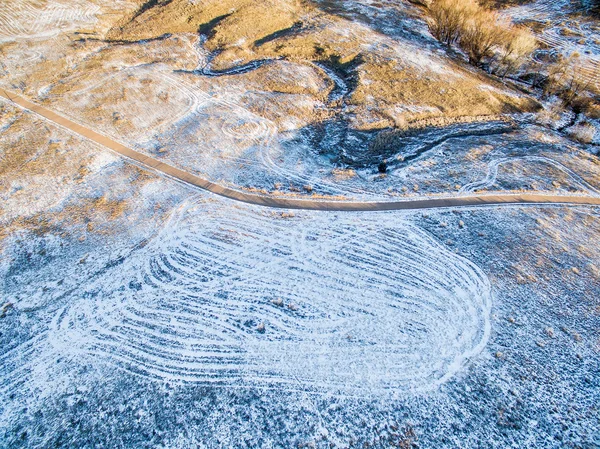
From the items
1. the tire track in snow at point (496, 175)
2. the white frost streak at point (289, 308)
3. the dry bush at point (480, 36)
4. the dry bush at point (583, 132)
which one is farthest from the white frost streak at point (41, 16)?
the dry bush at point (583, 132)

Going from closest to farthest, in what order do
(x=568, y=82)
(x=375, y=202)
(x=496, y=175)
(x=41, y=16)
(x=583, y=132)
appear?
(x=375, y=202) → (x=496, y=175) → (x=583, y=132) → (x=568, y=82) → (x=41, y=16)

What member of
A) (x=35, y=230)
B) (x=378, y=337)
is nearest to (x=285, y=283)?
(x=378, y=337)

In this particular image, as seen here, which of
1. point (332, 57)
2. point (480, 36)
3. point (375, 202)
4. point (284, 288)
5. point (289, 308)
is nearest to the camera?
point (289, 308)

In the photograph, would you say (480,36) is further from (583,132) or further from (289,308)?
(289,308)

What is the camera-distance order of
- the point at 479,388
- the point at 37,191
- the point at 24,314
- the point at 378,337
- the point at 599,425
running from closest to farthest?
the point at 599,425 < the point at 479,388 < the point at 378,337 < the point at 24,314 < the point at 37,191

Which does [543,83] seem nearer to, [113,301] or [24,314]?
[113,301]

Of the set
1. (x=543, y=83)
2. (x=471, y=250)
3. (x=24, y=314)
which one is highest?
(x=543, y=83)

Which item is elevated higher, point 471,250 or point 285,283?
point 471,250

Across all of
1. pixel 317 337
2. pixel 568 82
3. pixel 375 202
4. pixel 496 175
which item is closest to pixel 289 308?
pixel 317 337

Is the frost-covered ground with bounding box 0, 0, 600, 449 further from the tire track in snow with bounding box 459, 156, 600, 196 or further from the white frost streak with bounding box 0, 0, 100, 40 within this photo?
the white frost streak with bounding box 0, 0, 100, 40
